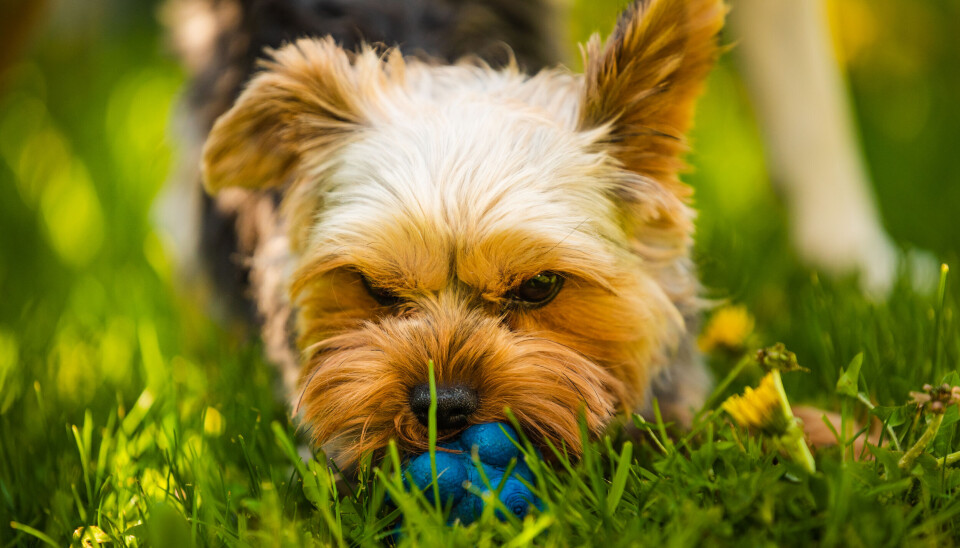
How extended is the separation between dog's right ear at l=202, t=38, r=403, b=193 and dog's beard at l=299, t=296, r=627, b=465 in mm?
633

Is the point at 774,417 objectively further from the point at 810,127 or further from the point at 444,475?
the point at 810,127

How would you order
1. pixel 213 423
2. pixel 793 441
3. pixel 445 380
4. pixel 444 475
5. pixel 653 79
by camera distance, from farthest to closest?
pixel 213 423, pixel 653 79, pixel 445 380, pixel 444 475, pixel 793 441

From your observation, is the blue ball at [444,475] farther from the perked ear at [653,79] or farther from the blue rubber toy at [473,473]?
the perked ear at [653,79]

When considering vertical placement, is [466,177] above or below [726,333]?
above

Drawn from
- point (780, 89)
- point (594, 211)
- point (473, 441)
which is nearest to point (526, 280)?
point (594, 211)

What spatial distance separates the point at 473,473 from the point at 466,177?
705 millimetres

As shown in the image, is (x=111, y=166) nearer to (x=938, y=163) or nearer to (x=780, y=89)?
(x=780, y=89)

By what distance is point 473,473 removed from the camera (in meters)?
1.72

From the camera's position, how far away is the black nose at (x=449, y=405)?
1.79 metres

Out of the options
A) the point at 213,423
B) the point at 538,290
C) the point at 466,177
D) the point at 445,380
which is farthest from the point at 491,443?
the point at 213,423

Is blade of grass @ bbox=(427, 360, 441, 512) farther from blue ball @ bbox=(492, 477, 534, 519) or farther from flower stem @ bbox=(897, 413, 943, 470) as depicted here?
flower stem @ bbox=(897, 413, 943, 470)

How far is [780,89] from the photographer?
135 inches

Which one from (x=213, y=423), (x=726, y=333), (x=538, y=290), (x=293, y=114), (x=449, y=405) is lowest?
(x=213, y=423)

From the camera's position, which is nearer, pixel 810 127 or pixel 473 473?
pixel 473 473
